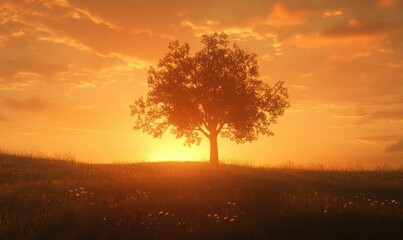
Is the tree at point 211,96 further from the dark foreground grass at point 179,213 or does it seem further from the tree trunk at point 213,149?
the dark foreground grass at point 179,213

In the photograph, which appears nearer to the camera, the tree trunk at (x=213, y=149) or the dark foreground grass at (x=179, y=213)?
the dark foreground grass at (x=179, y=213)

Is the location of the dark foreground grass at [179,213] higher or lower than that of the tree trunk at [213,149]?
lower

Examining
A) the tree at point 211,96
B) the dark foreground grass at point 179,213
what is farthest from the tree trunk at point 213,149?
the dark foreground grass at point 179,213

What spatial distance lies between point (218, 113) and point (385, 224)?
28.8 meters

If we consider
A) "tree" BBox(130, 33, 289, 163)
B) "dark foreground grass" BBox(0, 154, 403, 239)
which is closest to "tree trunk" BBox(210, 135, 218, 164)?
"tree" BBox(130, 33, 289, 163)

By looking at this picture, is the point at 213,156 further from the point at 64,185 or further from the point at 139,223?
the point at 139,223

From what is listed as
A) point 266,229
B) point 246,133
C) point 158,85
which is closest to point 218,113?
point 246,133

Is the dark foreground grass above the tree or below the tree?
below

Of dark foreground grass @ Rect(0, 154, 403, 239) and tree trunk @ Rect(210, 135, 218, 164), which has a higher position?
tree trunk @ Rect(210, 135, 218, 164)

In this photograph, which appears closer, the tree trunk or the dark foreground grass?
the dark foreground grass

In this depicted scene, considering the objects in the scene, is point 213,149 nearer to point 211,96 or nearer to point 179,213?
point 211,96

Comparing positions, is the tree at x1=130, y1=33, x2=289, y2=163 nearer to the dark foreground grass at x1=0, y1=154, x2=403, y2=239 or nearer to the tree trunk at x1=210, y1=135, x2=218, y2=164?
the tree trunk at x1=210, y1=135, x2=218, y2=164

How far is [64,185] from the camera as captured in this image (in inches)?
696

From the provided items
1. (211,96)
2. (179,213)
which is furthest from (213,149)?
(179,213)
